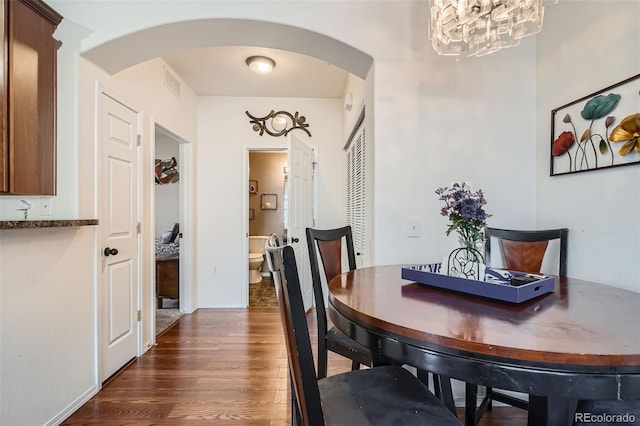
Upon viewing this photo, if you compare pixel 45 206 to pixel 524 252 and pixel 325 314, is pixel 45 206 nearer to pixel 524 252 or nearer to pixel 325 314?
pixel 325 314

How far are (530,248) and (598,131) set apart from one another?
0.65 meters

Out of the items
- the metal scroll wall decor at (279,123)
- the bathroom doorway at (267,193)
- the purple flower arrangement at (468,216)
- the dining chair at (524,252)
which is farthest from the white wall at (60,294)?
the bathroom doorway at (267,193)

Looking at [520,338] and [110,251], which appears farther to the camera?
[110,251]

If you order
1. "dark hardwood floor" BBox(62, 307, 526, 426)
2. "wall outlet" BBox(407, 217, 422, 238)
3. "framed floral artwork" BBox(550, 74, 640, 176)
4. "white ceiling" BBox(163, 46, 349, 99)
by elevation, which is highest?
"white ceiling" BBox(163, 46, 349, 99)

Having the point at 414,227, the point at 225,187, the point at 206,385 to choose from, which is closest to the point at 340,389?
the point at 414,227

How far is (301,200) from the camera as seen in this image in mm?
3367

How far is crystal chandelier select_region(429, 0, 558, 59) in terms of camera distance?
127 centimetres

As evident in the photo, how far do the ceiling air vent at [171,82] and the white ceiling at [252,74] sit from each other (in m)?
0.08

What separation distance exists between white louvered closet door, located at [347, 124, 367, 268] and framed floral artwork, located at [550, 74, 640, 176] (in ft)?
4.13

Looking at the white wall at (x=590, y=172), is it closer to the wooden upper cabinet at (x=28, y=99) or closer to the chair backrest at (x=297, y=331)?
the chair backrest at (x=297, y=331)

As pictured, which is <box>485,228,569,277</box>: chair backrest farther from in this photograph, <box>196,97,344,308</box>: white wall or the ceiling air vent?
the ceiling air vent

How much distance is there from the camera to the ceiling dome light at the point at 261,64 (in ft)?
9.30

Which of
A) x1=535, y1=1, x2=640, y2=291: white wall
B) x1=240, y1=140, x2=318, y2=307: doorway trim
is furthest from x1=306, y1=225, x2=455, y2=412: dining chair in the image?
x1=240, y1=140, x2=318, y2=307: doorway trim

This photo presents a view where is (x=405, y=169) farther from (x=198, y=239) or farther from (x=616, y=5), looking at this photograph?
(x=198, y=239)
